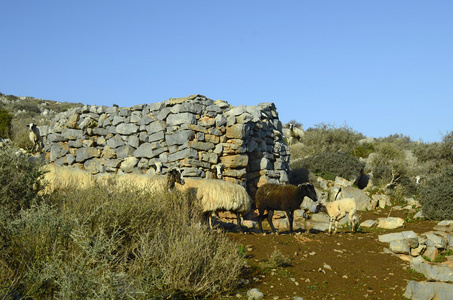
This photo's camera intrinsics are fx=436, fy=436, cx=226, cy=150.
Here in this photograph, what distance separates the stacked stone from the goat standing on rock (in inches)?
114

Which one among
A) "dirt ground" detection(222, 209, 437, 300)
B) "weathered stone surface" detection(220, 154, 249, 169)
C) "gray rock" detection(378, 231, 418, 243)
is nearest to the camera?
"dirt ground" detection(222, 209, 437, 300)

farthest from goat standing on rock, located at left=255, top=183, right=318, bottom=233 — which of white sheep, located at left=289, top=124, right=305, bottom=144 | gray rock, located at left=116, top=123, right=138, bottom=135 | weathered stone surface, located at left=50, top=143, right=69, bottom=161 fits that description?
white sheep, located at left=289, top=124, right=305, bottom=144

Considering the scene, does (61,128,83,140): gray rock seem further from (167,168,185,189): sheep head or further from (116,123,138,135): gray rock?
(167,168,185,189): sheep head

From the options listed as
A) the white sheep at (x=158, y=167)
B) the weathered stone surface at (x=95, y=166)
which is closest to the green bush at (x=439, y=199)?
the white sheep at (x=158, y=167)

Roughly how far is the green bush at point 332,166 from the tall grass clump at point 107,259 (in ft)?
42.2

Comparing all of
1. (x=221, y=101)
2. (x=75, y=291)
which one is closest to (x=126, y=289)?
(x=75, y=291)

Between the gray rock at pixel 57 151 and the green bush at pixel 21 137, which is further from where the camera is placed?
the green bush at pixel 21 137

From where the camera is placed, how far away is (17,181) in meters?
8.45

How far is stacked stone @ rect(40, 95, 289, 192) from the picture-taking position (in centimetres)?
1455

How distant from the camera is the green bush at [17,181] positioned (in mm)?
8164

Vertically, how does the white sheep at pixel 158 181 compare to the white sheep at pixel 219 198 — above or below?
above

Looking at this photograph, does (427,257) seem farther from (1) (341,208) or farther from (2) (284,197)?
(2) (284,197)

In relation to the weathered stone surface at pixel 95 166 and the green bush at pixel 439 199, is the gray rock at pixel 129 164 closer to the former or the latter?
the weathered stone surface at pixel 95 166

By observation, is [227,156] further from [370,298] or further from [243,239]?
[370,298]
